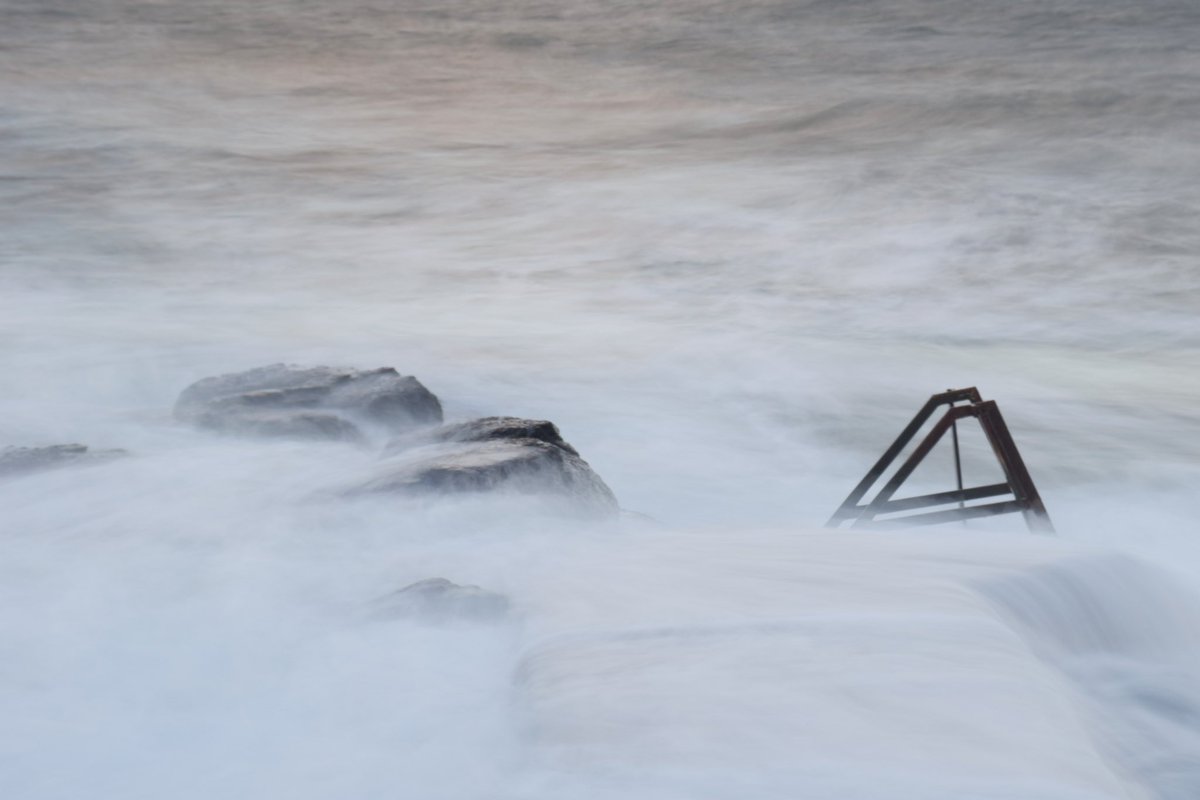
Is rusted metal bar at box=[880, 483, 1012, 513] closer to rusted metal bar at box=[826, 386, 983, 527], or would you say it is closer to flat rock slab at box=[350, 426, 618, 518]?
rusted metal bar at box=[826, 386, 983, 527]

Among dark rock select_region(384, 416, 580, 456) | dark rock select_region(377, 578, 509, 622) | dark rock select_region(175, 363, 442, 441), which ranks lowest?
dark rock select_region(377, 578, 509, 622)

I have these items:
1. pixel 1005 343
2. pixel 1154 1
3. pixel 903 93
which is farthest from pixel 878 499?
pixel 1154 1

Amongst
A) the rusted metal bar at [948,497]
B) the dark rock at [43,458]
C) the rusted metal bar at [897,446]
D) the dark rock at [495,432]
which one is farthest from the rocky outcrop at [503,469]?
the dark rock at [43,458]

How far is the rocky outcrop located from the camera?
5594 millimetres

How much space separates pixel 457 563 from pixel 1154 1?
31124 millimetres

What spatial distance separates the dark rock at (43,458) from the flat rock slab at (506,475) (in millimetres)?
2037

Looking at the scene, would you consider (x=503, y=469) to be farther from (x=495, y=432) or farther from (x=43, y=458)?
(x=43, y=458)

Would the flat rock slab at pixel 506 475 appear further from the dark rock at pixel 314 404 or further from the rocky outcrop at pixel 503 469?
the dark rock at pixel 314 404

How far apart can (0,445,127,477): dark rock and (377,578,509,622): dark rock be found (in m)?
3.18

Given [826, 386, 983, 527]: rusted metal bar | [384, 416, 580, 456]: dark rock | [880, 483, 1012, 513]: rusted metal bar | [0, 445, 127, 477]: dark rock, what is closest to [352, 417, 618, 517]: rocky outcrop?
[384, 416, 580, 456]: dark rock

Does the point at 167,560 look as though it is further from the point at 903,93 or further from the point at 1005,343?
the point at 903,93

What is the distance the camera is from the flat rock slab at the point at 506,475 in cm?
559

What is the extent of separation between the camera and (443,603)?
4328mm

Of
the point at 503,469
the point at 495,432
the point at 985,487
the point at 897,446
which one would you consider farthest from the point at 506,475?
the point at 985,487
